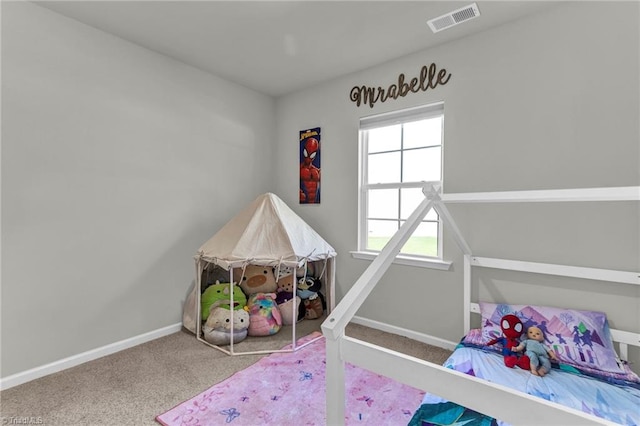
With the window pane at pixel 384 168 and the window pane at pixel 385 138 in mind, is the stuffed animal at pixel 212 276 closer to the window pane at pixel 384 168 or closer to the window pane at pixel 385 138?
the window pane at pixel 384 168

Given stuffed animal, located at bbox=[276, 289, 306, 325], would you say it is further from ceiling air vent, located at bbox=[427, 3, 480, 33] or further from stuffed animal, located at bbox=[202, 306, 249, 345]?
ceiling air vent, located at bbox=[427, 3, 480, 33]

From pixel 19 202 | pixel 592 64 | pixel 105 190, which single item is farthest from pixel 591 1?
pixel 19 202

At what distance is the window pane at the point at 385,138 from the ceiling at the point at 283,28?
1.93 feet

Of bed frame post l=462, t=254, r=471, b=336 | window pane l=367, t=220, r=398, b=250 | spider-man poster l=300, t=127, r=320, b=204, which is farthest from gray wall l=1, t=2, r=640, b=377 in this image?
spider-man poster l=300, t=127, r=320, b=204

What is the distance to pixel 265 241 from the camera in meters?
2.61

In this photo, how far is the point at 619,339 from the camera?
1800 millimetres

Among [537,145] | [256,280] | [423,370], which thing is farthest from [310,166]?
[423,370]

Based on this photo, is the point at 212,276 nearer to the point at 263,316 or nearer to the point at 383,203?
the point at 263,316

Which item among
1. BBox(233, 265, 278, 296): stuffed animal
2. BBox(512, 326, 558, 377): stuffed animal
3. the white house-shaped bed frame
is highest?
the white house-shaped bed frame

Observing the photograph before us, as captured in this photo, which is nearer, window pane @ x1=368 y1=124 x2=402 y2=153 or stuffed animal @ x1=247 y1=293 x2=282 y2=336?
stuffed animal @ x1=247 y1=293 x2=282 y2=336

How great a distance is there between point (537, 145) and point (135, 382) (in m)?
3.07

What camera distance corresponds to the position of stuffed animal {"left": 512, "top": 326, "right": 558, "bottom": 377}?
166 centimetres

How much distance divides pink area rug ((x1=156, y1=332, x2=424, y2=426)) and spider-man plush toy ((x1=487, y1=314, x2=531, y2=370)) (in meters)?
0.56

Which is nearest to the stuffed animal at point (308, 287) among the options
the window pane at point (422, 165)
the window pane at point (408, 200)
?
the window pane at point (408, 200)
